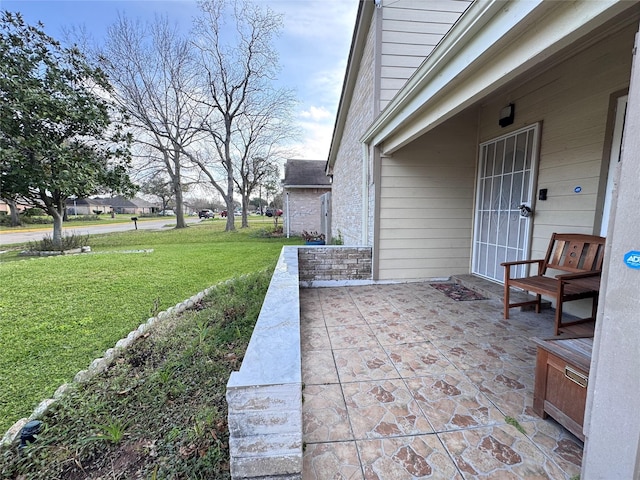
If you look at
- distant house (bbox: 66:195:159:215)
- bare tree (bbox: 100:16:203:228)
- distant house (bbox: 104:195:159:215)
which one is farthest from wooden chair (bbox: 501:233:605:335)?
distant house (bbox: 104:195:159:215)

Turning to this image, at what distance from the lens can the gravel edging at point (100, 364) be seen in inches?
68.1

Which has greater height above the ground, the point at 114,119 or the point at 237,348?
the point at 114,119

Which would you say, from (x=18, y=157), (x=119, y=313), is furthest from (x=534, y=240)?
(x=18, y=157)

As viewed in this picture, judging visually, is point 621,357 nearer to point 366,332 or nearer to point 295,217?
point 366,332

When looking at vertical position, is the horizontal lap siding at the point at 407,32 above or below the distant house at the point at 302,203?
above

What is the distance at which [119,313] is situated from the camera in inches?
138

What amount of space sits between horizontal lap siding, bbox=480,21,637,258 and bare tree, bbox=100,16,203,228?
14286mm

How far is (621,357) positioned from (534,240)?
9.38ft

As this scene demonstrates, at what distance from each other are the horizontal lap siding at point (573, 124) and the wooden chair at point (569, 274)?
16 centimetres

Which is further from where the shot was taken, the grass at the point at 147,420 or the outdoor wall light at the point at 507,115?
the outdoor wall light at the point at 507,115

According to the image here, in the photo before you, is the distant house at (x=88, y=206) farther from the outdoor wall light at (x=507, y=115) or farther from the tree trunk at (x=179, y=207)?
the outdoor wall light at (x=507, y=115)

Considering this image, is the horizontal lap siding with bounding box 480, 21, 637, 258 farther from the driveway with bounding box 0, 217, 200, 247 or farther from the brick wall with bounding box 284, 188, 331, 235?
the driveway with bounding box 0, 217, 200, 247

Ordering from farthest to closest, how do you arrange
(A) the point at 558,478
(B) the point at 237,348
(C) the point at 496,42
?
(B) the point at 237,348, (C) the point at 496,42, (A) the point at 558,478

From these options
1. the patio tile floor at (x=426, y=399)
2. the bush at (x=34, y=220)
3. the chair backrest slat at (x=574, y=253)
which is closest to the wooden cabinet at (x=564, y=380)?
the patio tile floor at (x=426, y=399)
